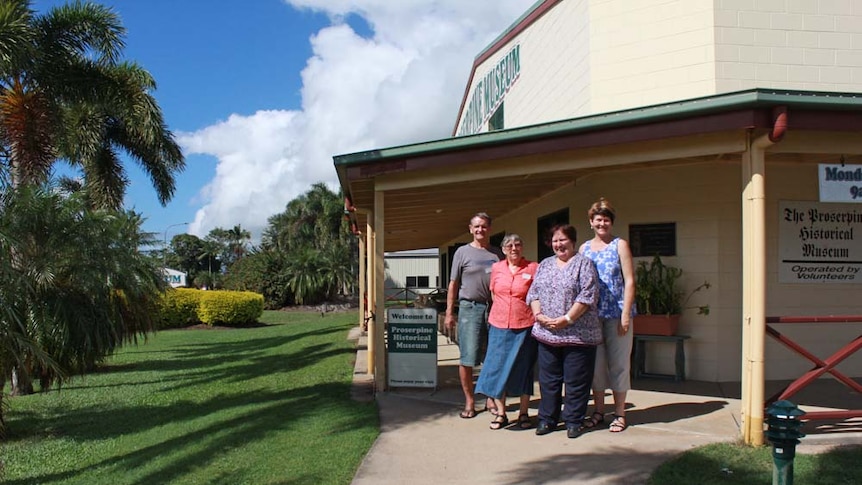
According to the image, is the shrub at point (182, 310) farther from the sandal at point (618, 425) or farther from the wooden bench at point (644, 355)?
the sandal at point (618, 425)

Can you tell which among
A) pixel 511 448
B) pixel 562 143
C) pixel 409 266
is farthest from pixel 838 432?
pixel 409 266

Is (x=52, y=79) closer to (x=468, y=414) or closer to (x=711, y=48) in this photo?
(x=468, y=414)

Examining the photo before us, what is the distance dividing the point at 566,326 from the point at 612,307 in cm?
48

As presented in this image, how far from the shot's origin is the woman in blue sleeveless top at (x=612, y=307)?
524 centimetres

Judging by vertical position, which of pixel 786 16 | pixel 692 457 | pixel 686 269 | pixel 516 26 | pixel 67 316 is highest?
pixel 516 26

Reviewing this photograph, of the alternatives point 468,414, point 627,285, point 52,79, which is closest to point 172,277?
point 52,79

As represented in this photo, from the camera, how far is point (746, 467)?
14.8 ft

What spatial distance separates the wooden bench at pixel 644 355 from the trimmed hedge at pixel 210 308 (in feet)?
61.0

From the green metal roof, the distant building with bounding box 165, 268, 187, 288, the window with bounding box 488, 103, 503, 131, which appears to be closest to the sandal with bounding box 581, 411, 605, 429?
the green metal roof

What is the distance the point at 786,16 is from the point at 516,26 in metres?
5.09

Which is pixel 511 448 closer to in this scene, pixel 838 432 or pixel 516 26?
pixel 838 432

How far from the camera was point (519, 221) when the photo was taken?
1208cm

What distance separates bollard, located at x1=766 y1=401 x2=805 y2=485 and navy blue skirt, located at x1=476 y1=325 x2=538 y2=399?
2.37 metres

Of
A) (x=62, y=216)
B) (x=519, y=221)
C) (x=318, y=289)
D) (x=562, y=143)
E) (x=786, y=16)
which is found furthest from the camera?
(x=318, y=289)
